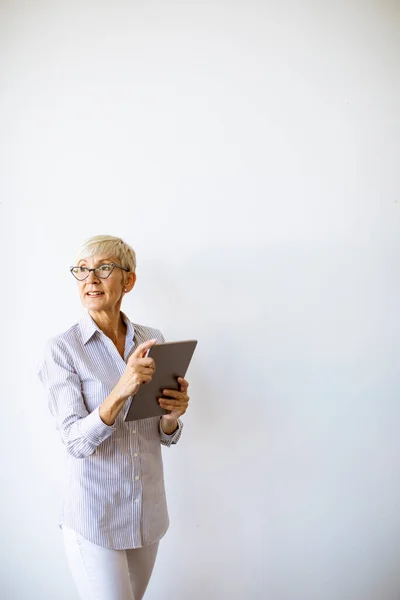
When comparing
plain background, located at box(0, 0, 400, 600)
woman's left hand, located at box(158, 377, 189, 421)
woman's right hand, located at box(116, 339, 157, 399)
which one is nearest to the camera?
woman's right hand, located at box(116, 339, 157, 399)

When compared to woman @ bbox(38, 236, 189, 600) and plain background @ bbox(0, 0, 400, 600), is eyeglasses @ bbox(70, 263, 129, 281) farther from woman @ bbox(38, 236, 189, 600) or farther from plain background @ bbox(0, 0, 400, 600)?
plain background @ bbox(0, 0, 400, 600)

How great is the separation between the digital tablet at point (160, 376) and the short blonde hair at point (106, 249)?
1.21ft

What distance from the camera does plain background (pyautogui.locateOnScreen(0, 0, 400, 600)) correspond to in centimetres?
203

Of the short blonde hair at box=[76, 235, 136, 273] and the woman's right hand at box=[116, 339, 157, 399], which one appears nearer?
the woman's right hand at box=[116, 339, 157, 399]

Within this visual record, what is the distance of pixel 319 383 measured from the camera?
2172 millimetres

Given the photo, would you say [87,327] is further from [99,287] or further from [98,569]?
[98,569]

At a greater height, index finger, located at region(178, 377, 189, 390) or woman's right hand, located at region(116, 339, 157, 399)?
woman's right hand, located at region(116, 339, 157, 399)

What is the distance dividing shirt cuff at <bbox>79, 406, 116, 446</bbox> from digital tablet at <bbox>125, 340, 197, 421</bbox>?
68mm

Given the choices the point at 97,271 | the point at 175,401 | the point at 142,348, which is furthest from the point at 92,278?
the point at 175,401

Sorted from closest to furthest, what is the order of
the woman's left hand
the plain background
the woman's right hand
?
1. the woman's right hand
2. the woman's left hand
3. the plain background

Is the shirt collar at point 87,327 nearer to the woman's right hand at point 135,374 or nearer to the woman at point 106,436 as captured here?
the woman at point 106,436

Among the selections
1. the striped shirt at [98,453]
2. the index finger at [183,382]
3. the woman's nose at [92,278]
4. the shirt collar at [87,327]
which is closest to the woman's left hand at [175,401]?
the index finger at [183,382]

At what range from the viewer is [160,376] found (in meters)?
1.58

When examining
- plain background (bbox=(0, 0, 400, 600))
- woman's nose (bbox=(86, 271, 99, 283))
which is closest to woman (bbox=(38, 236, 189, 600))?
woman's nose (bbox=(86, 271, 99, 283))
